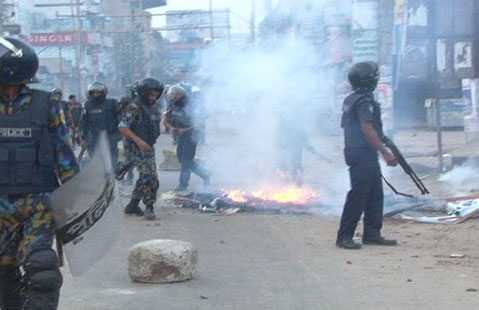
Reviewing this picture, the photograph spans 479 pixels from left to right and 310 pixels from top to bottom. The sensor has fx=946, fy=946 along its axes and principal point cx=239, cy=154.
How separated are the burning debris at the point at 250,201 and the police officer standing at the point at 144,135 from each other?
938mm

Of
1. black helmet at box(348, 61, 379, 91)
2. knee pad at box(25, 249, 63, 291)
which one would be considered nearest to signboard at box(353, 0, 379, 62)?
black helmet at box(348, 61, 379, 91)

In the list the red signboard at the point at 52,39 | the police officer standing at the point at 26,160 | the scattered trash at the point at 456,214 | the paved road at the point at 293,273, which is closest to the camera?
the police officer standing at the point at 26,160

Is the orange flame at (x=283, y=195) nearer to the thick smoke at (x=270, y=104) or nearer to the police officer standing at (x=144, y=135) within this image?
the thick smoke at (x=270, y=104)

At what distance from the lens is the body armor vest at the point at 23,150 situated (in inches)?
179

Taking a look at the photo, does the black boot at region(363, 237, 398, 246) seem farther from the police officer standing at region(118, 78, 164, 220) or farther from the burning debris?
the police officer standing at region(118, 78, 164, 220)

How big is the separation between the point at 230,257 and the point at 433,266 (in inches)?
66.2

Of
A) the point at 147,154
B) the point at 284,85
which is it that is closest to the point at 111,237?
the point at 147,154

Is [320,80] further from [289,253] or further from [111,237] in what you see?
[111,237]

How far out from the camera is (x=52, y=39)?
1794 inches

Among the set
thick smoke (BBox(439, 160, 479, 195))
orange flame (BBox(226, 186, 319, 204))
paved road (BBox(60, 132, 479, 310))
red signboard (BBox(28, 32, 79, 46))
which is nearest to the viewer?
paved road (BBox(60, 132, 479, 310))

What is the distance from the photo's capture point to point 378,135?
321 inches

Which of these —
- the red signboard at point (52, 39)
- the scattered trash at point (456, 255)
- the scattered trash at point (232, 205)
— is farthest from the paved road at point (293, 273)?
the red signboard at point (52, 39)

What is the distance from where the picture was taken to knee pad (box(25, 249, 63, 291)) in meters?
4.37

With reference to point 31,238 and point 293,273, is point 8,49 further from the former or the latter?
point 293,273
